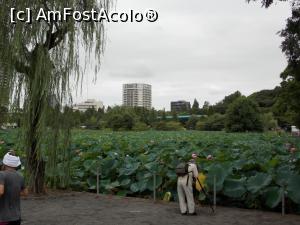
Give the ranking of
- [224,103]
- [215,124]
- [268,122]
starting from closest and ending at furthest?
[268,122] → [215,124] → [224,103]

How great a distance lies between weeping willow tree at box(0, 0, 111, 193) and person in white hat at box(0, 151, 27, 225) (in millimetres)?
4292

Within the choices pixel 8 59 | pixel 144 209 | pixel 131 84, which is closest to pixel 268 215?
pixel 144 209

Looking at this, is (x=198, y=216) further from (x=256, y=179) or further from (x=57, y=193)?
(x=57, y=193)

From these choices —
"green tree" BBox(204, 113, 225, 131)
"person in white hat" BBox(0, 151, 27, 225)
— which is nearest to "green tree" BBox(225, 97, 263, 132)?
"green tree" BBox(204, 113, 225, 131)

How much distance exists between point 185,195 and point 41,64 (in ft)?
13.1

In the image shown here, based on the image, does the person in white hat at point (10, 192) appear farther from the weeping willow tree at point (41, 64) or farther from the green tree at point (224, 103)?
the green tree at point (224, 103)

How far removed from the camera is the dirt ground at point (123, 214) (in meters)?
7.52

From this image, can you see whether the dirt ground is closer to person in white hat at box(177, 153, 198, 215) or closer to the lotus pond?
person in white hat at box(177, 153, 198, 215)

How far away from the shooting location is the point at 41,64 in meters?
9.11

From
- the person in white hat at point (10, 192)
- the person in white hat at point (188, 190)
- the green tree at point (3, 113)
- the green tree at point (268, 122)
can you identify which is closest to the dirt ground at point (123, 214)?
the person in white hat at point (188, 190)

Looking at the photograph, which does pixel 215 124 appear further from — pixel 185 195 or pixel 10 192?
pixel 10 192

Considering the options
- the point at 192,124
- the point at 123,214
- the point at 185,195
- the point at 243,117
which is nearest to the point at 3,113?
the point at 123,214

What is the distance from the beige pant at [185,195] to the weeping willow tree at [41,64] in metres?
3.22

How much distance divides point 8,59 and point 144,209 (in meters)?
4.19
